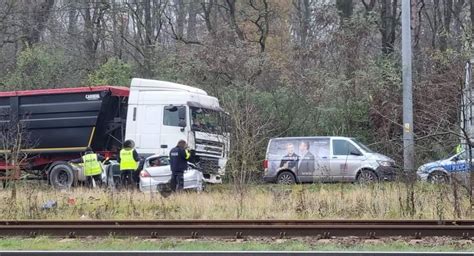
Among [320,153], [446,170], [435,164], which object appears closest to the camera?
[446,170]

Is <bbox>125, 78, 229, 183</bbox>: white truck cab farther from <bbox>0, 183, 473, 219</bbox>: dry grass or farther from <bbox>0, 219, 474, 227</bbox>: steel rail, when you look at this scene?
<bbox>0, 219, 474, 227</bbox>: steel rail

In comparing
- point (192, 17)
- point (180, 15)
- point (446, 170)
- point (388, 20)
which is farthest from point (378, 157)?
point (180, 15)

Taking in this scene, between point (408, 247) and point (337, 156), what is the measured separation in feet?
41.3

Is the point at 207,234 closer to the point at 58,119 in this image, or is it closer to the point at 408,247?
the point at 408,247

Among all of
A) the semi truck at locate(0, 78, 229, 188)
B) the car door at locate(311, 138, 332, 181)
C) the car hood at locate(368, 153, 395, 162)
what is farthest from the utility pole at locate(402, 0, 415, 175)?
the semi truck at locate(0, 78, 229, 188)

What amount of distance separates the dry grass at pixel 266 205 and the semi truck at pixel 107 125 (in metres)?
5.11

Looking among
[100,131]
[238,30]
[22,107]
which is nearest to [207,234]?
[100,131]

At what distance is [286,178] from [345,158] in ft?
7.30

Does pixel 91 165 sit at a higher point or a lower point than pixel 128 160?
lower

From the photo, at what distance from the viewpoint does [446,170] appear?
1554 cm

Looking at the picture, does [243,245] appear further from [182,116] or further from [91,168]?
[182,116]

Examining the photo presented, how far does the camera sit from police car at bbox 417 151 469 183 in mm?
14762

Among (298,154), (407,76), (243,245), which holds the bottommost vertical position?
(243,245)

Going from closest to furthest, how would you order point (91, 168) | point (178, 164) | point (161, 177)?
point (178, 164) → point (161, 177) → point (91, 168)
